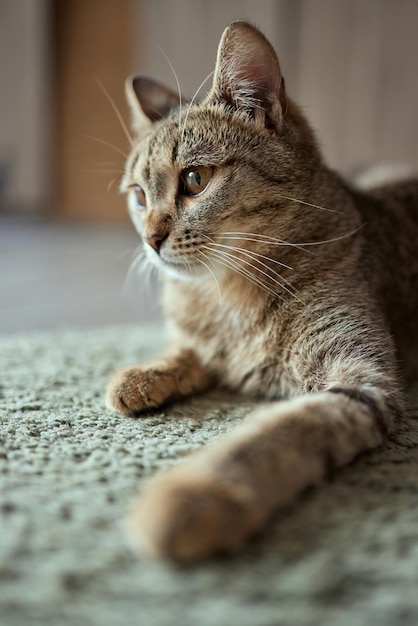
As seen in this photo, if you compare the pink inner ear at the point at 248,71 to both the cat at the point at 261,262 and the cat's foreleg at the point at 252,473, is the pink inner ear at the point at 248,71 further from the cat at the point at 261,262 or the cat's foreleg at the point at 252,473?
the cat's foreleg at the point at 252,473

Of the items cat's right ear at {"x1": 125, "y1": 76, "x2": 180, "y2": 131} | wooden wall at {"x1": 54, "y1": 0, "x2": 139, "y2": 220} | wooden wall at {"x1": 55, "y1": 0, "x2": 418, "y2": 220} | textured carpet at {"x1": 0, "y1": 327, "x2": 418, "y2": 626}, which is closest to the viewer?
textured carpet at {"x1": 0, "y1": 327, "x2": 418, "y2": 626}

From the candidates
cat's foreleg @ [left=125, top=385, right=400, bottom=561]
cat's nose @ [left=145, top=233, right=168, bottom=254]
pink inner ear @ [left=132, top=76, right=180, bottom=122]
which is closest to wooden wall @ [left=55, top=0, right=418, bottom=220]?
pink inner ear @ [left=132, top=76, right=180, bottom=122]

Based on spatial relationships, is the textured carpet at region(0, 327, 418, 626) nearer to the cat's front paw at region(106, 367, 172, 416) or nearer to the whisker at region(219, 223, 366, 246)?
the cat's front paw at region(106, 367, 172, 416)

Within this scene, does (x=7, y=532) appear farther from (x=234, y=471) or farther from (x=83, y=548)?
(x=234, y=471)

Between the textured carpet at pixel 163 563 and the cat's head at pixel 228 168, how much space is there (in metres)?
0.36

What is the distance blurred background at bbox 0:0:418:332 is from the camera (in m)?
3.24

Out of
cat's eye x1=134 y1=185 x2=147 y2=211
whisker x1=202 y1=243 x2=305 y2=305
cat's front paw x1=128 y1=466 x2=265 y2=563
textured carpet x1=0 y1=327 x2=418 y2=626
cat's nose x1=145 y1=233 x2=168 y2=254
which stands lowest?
textured carpet x1=0 y1=327 x2=418 y2=626

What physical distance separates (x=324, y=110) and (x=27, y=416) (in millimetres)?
3554

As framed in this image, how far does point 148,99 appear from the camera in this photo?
167 cm

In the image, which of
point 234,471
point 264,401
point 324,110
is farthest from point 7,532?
point 324,110

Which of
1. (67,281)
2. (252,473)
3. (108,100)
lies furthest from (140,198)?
(108,100)

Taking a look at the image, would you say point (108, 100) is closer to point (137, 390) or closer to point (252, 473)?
point (137, 390)

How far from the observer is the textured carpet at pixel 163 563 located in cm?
62

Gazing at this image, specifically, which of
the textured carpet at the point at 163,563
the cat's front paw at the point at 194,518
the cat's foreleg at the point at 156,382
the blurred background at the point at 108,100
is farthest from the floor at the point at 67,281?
the cat's front paw at the point at 194,518
